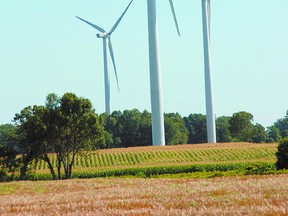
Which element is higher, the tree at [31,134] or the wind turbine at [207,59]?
the wind turbine at [207,59]

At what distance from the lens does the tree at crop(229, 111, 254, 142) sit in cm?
19212

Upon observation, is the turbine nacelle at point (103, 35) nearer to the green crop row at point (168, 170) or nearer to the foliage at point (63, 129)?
the green crop row at point (168, 170)

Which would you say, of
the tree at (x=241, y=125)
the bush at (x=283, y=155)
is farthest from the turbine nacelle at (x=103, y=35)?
the bush at (x=283, y=155)

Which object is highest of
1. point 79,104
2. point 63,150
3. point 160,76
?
point 160,76

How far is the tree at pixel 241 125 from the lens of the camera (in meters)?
192

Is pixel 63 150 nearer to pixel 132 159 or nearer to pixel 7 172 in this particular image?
pixel 7 172

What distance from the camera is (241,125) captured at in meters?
192

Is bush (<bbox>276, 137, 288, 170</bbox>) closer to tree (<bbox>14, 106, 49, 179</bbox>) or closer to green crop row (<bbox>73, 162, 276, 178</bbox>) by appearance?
green crop row (<bbox>73, 162, 276, 178</bbox>)

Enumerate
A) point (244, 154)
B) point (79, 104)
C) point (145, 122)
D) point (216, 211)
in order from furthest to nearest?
point (145, 122) < point (244, 154) < point (79, 104) < point (216, 211)

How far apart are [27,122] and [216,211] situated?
66592 millimetres

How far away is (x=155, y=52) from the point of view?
11475cm

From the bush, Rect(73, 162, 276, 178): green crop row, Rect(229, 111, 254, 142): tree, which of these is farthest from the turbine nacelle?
the bush

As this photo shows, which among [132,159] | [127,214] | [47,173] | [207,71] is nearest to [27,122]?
[47,173]

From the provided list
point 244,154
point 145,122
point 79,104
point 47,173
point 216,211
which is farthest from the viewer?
point 145,122
